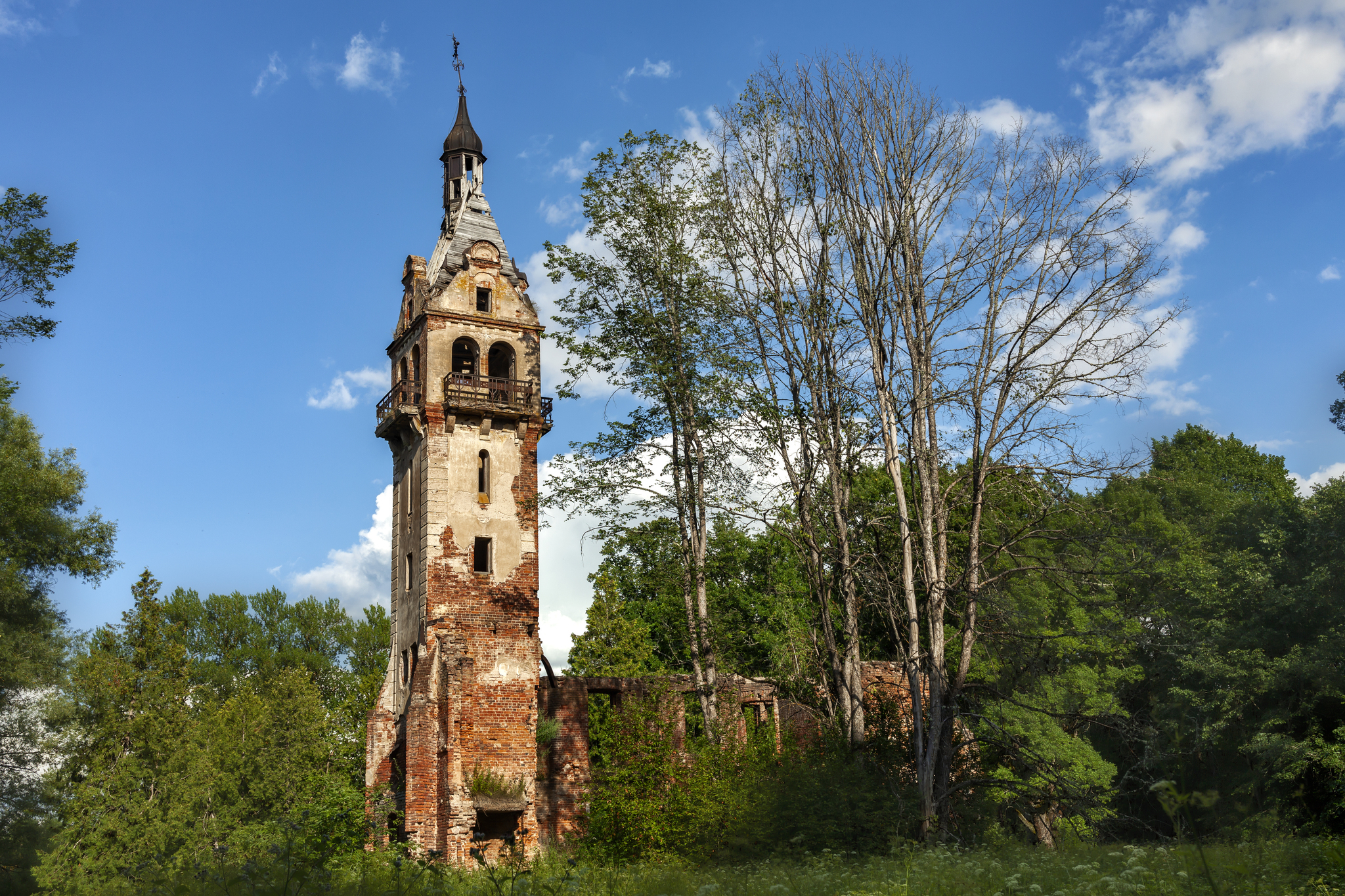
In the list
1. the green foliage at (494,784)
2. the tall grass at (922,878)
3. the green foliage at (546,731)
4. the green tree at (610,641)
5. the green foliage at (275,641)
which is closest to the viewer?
the tall grass at (922,878)

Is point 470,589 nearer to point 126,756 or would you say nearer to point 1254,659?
point 126,756

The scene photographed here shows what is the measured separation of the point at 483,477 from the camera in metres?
26.5

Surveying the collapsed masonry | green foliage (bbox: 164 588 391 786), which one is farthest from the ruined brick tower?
green foliage (bbox: 164 588 391 786)

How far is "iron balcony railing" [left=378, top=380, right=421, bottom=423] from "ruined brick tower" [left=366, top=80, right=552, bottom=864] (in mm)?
54

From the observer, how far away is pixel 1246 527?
97.4ft

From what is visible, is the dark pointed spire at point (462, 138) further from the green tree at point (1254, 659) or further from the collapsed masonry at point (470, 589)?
the green tree at point (1254, 659)

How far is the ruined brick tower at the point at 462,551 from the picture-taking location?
23797 mm

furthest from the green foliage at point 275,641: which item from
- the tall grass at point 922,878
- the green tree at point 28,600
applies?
the tall grass at point 922,878

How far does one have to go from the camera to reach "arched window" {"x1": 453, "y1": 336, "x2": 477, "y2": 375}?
92.8ft

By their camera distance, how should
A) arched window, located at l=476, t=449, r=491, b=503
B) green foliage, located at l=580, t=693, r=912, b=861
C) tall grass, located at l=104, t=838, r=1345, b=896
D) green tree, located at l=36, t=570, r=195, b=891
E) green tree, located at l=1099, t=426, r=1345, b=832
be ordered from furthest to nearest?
green tree, located at l=36, t=570, r=195, b=891 → arched window, located at l=476, t=449, r=491, b=503 → green tree, located at l=1099, t=426, r=1345, b=832 → green foliage, located at l=580, t=693, r=912, b=861 → tall grass, located at l=104, t=838, r=1345, b=896

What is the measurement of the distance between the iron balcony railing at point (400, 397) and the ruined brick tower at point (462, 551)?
Answer: 54 mm

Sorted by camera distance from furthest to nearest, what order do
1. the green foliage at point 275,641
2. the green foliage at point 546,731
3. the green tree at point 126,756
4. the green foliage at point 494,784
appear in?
the green foliage at point 275,641 < the green tree at point 126,756 < the green foliage at point 546,731 < the green foliage at point 494,784

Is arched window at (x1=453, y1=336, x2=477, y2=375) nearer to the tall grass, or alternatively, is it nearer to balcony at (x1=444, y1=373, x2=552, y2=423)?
balcony at (x1=444, y1=373, x2=552, y2=423)

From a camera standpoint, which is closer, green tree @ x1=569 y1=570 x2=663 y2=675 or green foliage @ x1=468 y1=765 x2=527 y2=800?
green foliage @ x1=468 y1=765 x2=527 y2=800
